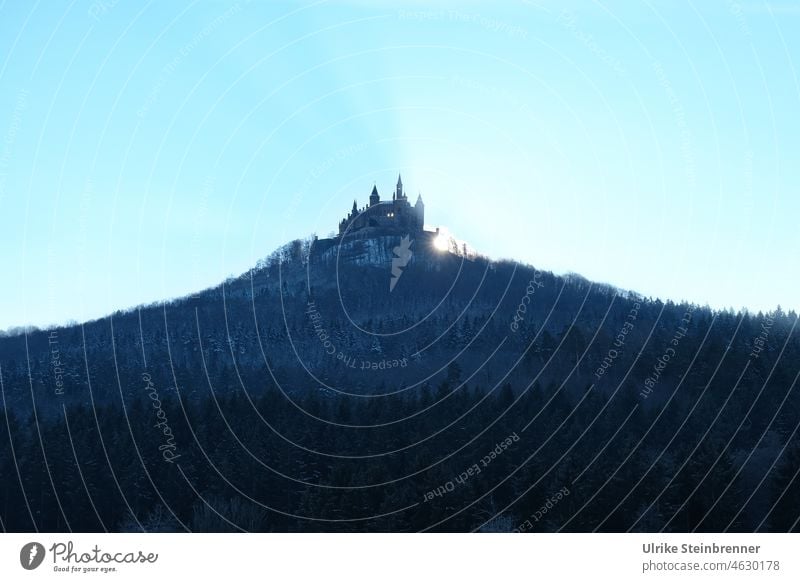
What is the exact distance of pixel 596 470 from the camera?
76.2 metres

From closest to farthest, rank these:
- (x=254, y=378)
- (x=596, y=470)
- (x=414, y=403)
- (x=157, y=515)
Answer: (x=596, y=470), (x=157, y=515), (x=414, y=403), (x=254, y=378)

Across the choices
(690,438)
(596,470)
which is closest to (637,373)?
(690,438)

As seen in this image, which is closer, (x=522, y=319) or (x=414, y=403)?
(x=414, y=403)

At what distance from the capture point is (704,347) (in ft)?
385

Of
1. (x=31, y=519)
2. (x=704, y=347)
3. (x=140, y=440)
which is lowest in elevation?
(x=31, y=519)

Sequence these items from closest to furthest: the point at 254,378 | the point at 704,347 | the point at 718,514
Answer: the point at 718,514, the point at 704,347, the point at 254,378

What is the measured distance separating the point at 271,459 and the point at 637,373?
5525cm

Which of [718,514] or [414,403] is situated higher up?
[414,403]

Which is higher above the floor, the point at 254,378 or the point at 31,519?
the point at 254,378

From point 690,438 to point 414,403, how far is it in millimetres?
26911

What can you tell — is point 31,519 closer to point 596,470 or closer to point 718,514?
point 596,470
